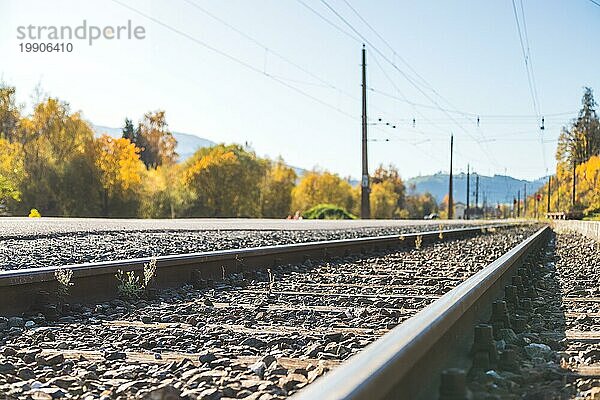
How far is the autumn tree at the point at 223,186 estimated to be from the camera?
72.1 meters

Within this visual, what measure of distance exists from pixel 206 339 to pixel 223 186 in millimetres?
71267

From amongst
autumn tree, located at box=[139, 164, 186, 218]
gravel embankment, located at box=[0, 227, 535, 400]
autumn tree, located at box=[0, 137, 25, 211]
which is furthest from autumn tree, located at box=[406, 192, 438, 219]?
gravel embankment, located at box=[0, 227, 535, 400]

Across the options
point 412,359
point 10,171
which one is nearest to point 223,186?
point 10,171

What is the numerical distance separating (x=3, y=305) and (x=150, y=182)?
61.3 metres

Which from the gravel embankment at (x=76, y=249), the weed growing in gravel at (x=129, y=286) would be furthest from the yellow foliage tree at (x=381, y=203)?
the weed growing in gravel at (x=129, y=286)

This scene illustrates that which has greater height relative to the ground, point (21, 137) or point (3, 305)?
point (21, 137)

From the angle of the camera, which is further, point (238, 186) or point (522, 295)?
point (238, 186)

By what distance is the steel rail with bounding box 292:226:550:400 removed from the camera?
186 cm

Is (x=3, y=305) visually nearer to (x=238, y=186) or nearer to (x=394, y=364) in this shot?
(x=394, y=364)

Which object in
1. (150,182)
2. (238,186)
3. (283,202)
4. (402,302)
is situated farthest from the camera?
(283,202)

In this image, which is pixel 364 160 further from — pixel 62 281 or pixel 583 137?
pixel 583 137

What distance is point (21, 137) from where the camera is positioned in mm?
51469

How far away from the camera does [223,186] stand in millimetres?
74812

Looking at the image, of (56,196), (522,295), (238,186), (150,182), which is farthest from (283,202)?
(522,295)
